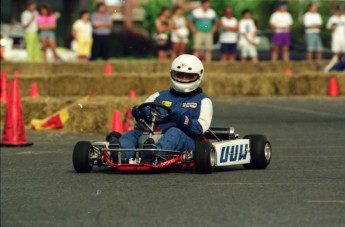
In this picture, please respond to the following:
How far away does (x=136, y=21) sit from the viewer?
67375 millimetres

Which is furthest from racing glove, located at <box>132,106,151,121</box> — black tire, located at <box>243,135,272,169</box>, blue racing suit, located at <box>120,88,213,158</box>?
black tire, located at <box>243,135,272,169</box>

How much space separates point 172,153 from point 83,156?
33.3 inches

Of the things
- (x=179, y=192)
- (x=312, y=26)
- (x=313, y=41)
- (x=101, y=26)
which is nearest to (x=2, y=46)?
(x=101, y=26)

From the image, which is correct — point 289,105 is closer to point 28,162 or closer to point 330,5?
point 28,162

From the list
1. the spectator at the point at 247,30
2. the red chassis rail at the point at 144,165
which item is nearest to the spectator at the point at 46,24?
the spectator at the point at 247,30

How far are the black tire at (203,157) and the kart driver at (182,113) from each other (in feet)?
0.82

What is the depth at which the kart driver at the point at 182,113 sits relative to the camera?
12305mm

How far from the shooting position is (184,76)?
1286 cm

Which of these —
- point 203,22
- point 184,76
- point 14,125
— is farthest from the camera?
point 203,22

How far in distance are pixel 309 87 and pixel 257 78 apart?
1.07 m

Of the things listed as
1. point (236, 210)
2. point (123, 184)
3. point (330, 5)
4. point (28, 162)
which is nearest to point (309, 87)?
point (28, 162)

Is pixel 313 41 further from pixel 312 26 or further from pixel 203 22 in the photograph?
pixel 203 22

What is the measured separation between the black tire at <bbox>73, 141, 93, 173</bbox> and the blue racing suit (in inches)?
13.2

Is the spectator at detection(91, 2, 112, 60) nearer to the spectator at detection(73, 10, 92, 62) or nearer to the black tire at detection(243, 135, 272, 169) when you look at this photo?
the spectator at detection(73, 10, 92, 62)
